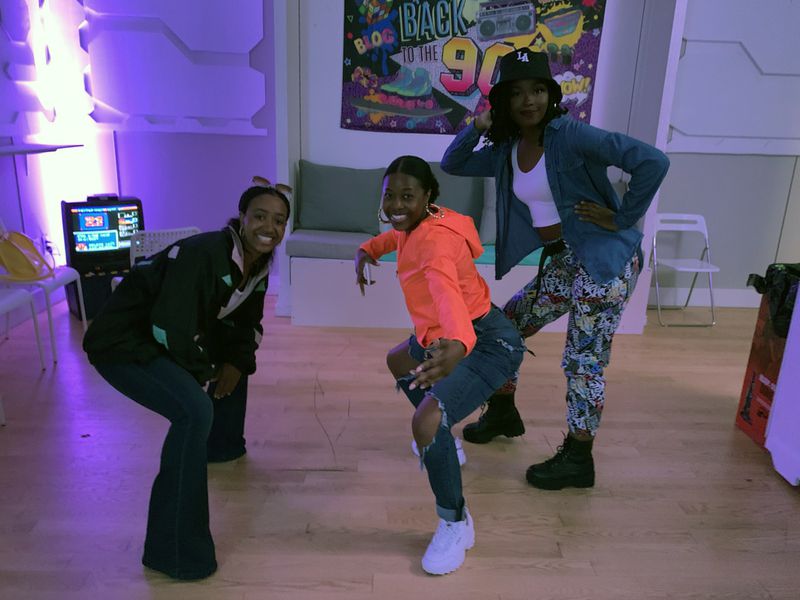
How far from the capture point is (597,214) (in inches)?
80.5

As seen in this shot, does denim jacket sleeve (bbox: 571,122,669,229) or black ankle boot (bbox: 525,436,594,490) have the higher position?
denim jacket sleeve (bbox: 571,122,669,229)

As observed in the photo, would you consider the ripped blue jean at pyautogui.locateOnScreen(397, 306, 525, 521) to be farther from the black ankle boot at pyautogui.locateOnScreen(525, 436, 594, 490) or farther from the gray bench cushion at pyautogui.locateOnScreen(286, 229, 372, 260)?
the gray bench cushion at pyautogui.locateOnScreen(286, 229, 372, 260)

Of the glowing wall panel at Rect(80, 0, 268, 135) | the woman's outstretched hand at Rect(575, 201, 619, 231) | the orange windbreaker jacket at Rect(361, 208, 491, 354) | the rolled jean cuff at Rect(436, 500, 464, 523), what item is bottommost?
the rolled jean cuff at Rect(436, 500, 464, 523)

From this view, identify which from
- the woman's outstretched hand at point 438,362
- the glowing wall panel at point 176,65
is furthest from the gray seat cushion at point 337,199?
the woman's outstretched hand at point 438,362

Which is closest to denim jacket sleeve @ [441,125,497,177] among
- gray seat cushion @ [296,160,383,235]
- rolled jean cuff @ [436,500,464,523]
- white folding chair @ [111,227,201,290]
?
rolled jean cuff @ [436,500,464,523]

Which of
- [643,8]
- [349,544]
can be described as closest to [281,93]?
[643,8]

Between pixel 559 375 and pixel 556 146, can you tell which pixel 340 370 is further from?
pixel 556 146

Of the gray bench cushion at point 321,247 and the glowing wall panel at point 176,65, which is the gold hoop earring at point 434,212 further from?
the glowing wall panel at point 176,65

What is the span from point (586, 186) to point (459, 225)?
53 cm

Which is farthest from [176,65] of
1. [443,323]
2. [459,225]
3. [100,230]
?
[443,323]

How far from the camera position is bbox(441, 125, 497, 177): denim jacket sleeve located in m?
2.24

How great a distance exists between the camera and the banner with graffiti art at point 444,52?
4258 millimetres

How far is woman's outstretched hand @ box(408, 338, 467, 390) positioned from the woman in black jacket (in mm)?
648

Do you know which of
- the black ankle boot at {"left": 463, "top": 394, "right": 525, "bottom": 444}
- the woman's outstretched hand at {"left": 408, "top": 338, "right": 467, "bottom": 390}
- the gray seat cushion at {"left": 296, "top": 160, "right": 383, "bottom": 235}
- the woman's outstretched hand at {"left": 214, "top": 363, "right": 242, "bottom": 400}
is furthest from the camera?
A: the gray seat cushion at {"left": 296, "top": 160, "right": 383, "bottom": 235}
